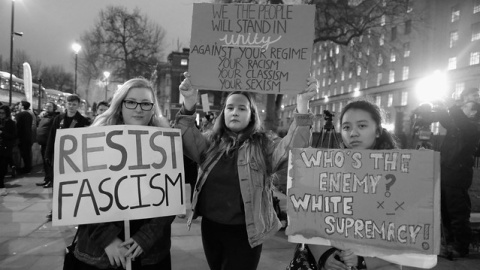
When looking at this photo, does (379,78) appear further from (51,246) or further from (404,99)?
(51,246)

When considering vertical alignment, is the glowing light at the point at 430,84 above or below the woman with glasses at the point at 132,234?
above

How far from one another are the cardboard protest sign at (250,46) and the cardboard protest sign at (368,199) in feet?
2.31

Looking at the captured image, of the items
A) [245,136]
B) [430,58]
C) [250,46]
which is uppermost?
[430,58]

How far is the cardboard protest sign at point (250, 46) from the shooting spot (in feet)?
8.71

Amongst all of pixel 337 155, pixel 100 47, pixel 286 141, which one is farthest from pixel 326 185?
pixel 100 47

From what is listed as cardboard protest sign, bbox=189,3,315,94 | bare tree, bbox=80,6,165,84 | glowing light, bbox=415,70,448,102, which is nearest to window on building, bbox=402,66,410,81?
glowing light, bbox=415,70,448,102

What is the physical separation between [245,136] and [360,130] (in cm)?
82

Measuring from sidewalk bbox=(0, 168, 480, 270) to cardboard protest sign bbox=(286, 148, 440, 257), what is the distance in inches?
90.7

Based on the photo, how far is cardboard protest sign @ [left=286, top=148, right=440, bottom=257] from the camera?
79.2 inches

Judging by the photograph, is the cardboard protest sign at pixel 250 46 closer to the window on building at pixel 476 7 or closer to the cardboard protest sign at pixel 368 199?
the cardboard protest sign at pixel 368 199

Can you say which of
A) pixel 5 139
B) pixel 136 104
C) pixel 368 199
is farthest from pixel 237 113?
pixel 5 139

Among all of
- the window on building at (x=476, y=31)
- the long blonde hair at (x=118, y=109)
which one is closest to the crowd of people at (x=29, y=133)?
the long blonde hair at (x=118, y=109)

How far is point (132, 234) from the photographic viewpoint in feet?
7.68

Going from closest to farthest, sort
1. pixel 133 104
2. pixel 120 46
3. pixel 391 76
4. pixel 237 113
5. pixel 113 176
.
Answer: pixel 113 176 < pixel 133 104 < pixel 237 113 < pixel 120 46 < pixel 391 76
